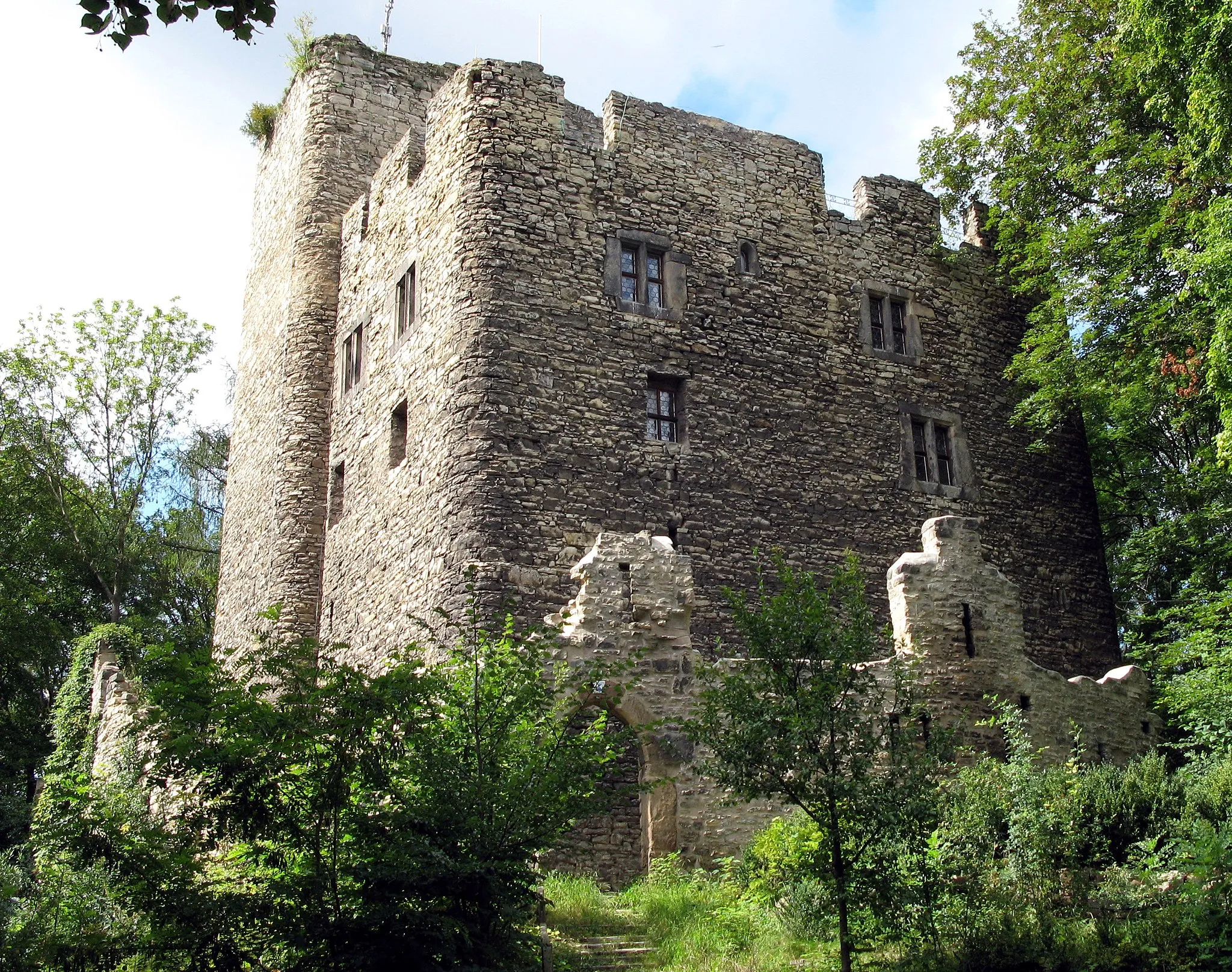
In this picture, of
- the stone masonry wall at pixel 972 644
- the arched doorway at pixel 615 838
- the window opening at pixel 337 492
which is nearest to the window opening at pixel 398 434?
the window opening at pixel 337 492

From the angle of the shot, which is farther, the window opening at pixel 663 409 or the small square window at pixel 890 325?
the small square window at pixel 890 325

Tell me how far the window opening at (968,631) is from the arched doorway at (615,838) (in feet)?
13.7

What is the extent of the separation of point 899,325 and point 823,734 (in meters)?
10.9

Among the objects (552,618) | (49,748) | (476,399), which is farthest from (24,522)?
(552,618)

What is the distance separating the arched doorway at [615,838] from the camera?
1442 cm

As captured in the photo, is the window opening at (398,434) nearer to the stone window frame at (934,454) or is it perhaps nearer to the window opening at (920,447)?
the stone window frame at (934,454)

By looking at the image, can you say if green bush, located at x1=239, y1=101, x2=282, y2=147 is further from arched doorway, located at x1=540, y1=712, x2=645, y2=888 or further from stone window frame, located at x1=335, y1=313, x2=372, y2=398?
arched doorway, located at x1=540, y1=712, x2=645, y2=888

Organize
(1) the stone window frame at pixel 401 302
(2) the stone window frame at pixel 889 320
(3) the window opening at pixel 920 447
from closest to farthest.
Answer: (1) the stone window frame at pixel 401 302
(3) the window opening at pixel 920 447
(2) the stone window frame at pixel 889 320

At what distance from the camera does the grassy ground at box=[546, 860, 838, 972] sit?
11.5 meters

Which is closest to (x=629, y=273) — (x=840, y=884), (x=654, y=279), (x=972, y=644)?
(x=654, y=279)

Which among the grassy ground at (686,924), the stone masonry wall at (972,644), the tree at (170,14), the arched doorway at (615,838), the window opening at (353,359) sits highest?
the window opening at (353,359)

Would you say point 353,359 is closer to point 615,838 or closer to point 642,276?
point 642,276

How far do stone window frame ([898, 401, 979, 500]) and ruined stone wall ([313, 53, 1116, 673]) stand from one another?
0.09 m

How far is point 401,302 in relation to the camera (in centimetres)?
1948
